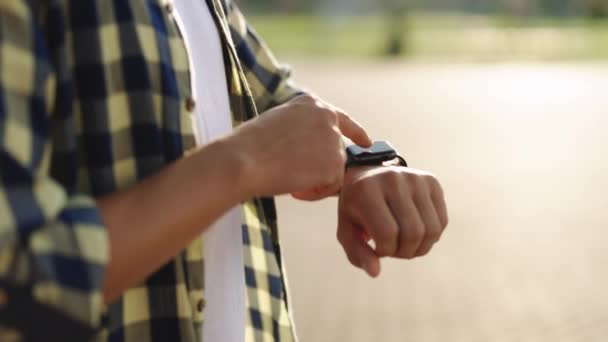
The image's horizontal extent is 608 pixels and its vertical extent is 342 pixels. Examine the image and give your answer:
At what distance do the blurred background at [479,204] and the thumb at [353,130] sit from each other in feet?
12.8

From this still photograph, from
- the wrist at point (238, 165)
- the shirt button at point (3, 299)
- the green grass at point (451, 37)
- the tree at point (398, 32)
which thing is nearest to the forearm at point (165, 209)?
the wrist at point (238, 165)

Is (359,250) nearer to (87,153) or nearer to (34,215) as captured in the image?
(87,153)

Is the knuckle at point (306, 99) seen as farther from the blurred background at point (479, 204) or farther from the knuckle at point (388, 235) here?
the blurred background at point (479, 204)

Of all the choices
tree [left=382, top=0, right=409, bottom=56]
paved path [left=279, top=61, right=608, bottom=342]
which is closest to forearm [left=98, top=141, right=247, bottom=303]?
paved path [left=279, top=61, right=608, bottom=342]

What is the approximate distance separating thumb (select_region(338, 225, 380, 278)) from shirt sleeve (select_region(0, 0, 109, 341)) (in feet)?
1.28

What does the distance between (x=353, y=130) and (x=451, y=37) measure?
29631 millimetres

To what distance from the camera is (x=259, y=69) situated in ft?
5.63

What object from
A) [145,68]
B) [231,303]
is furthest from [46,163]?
[231,303]

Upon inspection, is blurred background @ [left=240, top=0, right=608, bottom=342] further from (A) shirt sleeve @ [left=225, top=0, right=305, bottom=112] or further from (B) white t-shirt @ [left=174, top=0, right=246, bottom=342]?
(B) white t-shirt @ [left=174, top=0, right=246, bottom=342]

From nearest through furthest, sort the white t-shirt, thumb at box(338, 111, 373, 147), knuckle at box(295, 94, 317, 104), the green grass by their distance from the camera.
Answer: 1. knuckle at box(295, 94, 317, 104)
2. the white t-shirt
3. thumb at box(338, 111, 373, 147)
4. the green grass

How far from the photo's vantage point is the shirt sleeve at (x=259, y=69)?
5.51ft

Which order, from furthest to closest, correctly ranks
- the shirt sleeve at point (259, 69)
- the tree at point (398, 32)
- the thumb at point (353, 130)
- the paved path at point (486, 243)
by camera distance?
the tree at point (398, 32) < the paved path at point (486, 243) < the shirt sleeve at point (259, 69) < the thumb at point (353, 130)

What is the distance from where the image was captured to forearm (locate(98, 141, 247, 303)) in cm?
105

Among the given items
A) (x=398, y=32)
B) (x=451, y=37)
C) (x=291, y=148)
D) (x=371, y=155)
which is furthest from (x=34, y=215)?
(x=451, y=37)
